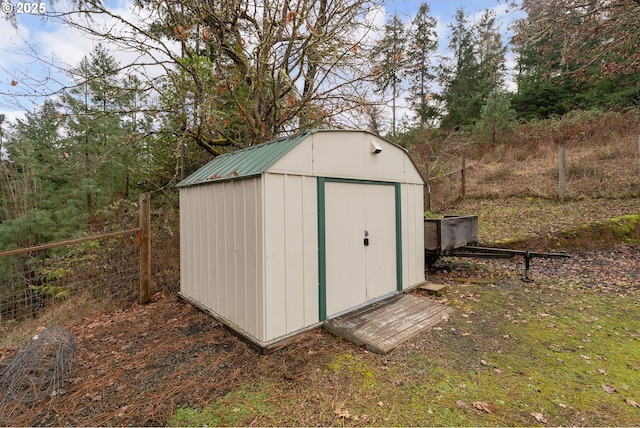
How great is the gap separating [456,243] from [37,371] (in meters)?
6.04

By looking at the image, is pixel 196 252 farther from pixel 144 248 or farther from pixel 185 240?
pixel 144 248

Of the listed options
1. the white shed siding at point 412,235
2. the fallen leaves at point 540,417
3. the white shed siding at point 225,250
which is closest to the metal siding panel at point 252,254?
the white shed siding at point 225,250

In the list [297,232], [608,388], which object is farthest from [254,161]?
[608,388]

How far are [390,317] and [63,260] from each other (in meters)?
6.68

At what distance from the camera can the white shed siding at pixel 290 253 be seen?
298 centimetres

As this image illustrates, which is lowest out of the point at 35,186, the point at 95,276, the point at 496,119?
the point at 95,276

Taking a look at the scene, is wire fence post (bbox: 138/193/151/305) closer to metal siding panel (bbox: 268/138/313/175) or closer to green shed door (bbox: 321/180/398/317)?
metal siding panel (bbox: 268/138/313/175)

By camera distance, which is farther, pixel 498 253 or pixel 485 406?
pixel 498 253

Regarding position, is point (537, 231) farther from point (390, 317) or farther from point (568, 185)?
point (390, 317)

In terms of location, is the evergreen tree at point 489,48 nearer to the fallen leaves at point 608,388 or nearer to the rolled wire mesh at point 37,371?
the fallen leaves at point 608,388

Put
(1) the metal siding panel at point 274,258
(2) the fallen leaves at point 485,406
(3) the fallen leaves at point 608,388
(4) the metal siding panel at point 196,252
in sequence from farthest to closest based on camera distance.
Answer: (4) the metal siding panel at point 196,252, (1) the metal siding panel at point 274,258, (3) the fallen leaves at point 608,388, (2) the fallen leaves at point 485,406

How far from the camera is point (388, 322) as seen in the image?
11.8ft

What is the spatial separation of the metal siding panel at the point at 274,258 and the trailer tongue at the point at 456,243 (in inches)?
131

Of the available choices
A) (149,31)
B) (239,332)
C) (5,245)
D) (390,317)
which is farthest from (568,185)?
(5,245)
